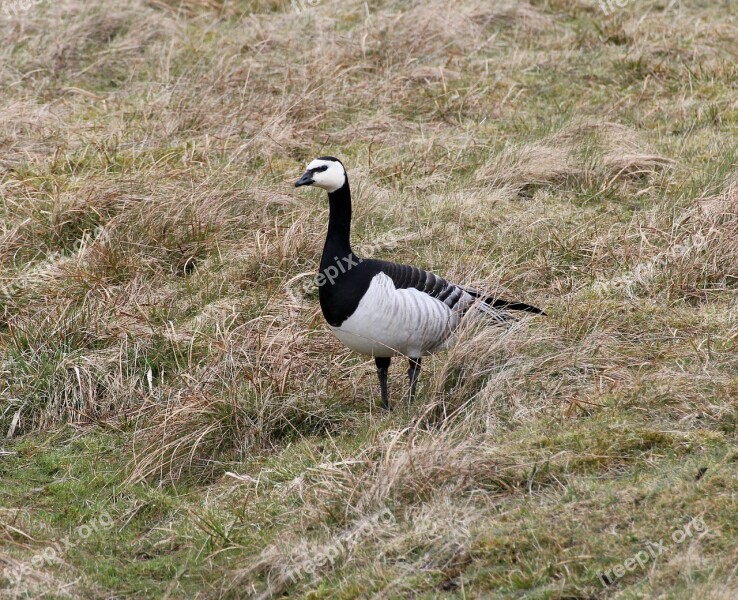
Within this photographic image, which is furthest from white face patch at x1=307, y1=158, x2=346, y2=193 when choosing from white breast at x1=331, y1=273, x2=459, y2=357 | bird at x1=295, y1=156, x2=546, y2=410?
white breast at x1=331, y1=273, x2=459, y2=357

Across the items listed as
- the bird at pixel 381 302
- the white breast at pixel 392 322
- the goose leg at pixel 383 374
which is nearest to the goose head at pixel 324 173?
the bird at pixel 381 302

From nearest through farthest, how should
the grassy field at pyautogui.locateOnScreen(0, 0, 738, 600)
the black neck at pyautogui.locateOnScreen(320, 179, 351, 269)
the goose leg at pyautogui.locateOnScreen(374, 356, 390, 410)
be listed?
1. the grassy field at pyautogui.locateOnScreen(0, 0, 738, 600)
2. the black neck at pyautogui.locateOnScreen(320, 179, 351, 269)
3. the goose leg at pyautogui.locateOnScreen(374, 356, 390, 410)

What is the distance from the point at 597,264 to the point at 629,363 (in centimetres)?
158

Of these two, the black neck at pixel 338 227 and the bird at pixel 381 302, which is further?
the black neck at pixel 338 227

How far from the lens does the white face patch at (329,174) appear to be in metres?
6.16

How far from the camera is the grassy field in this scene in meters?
4.88

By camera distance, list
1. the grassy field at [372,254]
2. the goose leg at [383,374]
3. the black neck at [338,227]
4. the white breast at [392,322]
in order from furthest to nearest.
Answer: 1. the goose leg at [383,374]
2. the black neck at [338,227]
3. the white breast at [392,322]
4. the grassy field at [372,254]

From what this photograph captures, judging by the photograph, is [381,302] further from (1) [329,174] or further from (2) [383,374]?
(1) [329,174]

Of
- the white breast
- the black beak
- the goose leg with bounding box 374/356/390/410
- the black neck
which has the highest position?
the black beak

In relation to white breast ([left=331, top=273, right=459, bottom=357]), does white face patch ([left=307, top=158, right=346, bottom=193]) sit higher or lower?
higher

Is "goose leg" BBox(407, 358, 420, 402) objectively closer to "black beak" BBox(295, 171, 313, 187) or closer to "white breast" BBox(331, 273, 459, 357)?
"white breast" BBox(331, 273, 459, 357)

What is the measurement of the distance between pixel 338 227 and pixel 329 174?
1.01 feet

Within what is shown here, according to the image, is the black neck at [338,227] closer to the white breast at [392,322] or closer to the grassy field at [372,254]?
the white breast at [392,322]

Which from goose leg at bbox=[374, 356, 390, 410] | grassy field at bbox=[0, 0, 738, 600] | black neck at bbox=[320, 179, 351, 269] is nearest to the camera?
grassy field at bbox=[0, 0, 738, 600]
